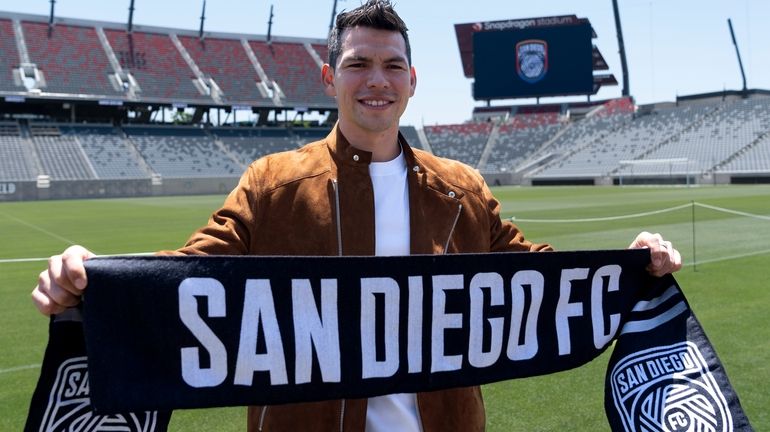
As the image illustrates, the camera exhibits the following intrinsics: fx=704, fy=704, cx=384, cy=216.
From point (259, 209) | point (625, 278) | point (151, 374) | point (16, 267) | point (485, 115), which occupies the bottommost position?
point (16, 267)

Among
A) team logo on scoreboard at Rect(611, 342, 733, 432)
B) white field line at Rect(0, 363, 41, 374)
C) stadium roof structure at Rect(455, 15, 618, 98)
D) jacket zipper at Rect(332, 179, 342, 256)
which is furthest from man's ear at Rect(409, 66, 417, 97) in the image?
stadium roof structure at Rect(455, 15, 618, 98)

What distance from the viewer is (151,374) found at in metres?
2.13

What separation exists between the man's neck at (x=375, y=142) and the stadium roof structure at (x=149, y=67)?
5708 centimetres

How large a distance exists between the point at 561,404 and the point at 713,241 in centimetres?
1056

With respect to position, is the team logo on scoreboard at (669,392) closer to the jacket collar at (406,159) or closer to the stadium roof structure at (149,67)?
the jacket collar at (406,159)

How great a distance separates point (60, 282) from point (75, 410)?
46 centimetres

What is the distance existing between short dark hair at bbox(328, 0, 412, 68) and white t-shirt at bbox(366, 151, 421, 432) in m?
0.40

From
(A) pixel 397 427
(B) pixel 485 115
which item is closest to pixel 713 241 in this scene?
(A) pixel 397 427

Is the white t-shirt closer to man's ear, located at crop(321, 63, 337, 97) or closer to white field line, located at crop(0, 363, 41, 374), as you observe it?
man's ear, located at crop(321, 63, 337, 97)

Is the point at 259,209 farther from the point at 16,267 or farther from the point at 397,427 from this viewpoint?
the point at 16,267

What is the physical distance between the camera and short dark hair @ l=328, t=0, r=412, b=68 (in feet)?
7.39

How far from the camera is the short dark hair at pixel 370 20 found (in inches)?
88.7

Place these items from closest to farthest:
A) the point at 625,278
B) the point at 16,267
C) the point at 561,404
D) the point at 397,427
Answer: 1. the point at 397,427
2. the point at 625,278
3. the point at 561,404
4. the point at 16,267

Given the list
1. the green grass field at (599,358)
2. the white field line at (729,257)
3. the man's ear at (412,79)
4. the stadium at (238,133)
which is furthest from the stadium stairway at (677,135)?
the man's ear at (412,79)
